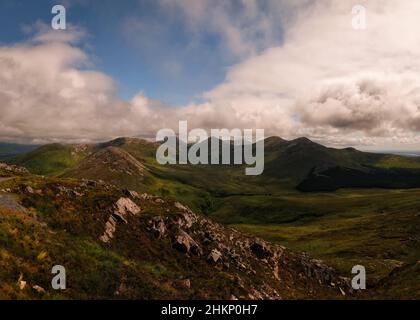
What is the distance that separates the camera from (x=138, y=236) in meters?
→ 47.7

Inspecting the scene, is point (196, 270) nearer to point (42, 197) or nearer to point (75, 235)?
point (75, 235)

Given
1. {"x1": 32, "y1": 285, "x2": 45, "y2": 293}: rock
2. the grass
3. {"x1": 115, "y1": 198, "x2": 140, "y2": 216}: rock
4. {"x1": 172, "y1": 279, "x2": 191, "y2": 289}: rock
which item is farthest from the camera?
the grass

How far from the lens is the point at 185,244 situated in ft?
163

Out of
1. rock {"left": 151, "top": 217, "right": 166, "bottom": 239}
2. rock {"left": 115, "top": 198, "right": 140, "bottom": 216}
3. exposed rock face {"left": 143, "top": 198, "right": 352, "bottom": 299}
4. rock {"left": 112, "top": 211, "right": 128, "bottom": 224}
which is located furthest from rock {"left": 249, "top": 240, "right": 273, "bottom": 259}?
rock {"left": 112, "top": 211, "right": 128, "bottom": 224}

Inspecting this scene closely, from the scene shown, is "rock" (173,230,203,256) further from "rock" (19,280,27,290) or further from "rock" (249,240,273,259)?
"rock" (19,280,27,290)

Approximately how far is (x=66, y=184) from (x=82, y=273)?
80.1 ft

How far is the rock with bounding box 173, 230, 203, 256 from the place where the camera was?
49156 millimetres

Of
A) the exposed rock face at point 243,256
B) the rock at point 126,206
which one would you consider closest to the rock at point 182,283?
Answer: the exposed rock face at point 243,256

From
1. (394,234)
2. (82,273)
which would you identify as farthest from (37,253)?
(394,234)

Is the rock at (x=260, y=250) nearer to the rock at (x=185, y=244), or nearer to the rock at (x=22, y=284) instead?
the rock at (x=185, y=244)

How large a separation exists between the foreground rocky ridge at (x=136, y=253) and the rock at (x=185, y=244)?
0.14 meters

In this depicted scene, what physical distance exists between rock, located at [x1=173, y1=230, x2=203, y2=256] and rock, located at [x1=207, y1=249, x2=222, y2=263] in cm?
147

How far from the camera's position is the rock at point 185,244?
49.2 m
